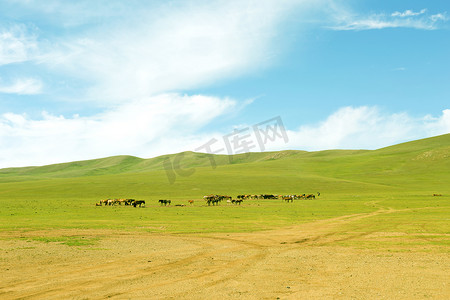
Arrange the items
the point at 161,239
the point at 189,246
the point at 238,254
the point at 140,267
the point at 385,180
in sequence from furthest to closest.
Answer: the point at 385,180
the point at 161,239
the point at 189,246
the point at 238,254
the point at 140,267

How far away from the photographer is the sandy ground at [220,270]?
10078 millimetres

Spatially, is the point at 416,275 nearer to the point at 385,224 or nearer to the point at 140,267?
the point at 140,267

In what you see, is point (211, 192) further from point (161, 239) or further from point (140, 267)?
point (140, 267)

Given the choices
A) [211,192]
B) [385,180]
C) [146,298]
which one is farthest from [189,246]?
[385,180]

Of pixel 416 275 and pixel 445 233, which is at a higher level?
pixel 416 275

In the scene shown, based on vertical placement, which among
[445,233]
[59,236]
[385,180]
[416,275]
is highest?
[59,236]

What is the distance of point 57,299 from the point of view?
31.2 feet

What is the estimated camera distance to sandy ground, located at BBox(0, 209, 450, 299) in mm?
10078

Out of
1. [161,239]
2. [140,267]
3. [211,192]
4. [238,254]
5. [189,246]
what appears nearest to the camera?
[140,267]

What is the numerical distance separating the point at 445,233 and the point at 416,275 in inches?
446

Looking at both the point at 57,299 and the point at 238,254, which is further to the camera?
the point at 238,254

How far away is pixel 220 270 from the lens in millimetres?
12727

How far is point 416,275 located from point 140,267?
966cm

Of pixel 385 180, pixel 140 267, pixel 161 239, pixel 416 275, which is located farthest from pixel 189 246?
pixel 385 180
